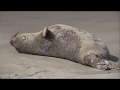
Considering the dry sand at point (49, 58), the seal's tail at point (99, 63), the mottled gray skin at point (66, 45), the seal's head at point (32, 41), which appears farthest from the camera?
the seal's head at point (32, 41)

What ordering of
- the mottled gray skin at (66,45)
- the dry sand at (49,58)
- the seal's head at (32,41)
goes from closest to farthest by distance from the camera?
the dry sand at (49,58) → the mottled gray skin at (66,45) → the seal's head at (32,41)

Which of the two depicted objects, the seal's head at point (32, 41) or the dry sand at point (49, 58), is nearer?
the dry sand at point (49, 58)

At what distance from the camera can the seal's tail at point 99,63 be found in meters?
3.97

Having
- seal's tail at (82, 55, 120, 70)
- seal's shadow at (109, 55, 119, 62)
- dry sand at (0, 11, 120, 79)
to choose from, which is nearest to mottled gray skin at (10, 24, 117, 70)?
seal's tail at (82, 55, 120, 70)

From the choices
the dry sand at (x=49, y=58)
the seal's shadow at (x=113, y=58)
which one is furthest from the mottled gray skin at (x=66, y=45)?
the seal's shadow at (x=113, y=58)

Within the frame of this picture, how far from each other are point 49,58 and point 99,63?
3.48ft

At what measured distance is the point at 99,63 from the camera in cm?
403

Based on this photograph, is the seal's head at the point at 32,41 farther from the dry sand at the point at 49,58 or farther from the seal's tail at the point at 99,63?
the seal's tail at the point at 99,63

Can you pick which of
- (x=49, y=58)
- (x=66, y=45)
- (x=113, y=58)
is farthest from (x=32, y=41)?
(x=113, y=58)

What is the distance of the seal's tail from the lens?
156 inches

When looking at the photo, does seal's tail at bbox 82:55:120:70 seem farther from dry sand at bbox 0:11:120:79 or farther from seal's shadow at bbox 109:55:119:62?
seal's shadow at bbox 109:55:119:62

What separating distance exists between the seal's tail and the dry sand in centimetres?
8

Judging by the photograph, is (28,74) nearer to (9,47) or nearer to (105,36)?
(9,47)

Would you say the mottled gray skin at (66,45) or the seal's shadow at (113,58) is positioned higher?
the mottled gray skin at (66,45)
